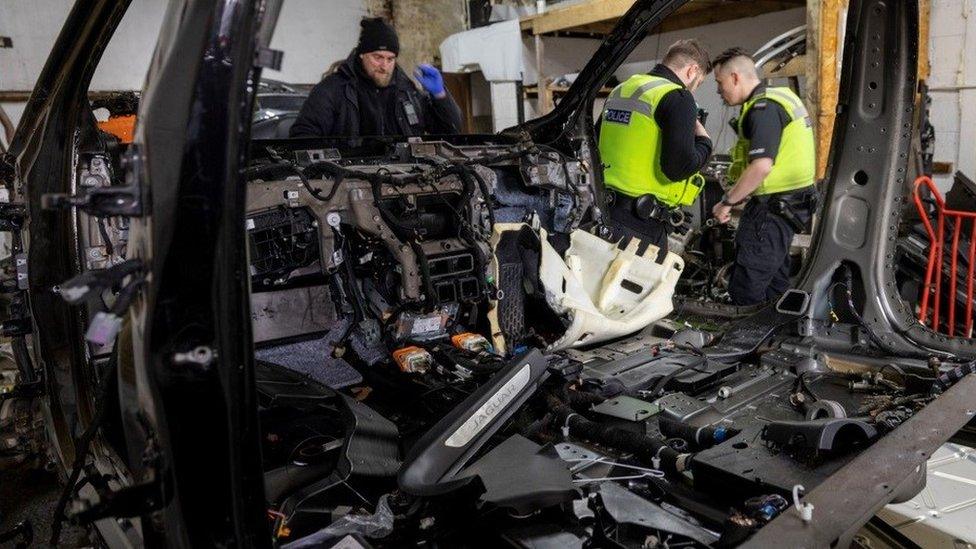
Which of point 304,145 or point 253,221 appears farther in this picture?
point 304,145

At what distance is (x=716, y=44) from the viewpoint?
6148mm

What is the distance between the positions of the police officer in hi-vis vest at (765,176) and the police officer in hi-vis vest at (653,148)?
0.45 m

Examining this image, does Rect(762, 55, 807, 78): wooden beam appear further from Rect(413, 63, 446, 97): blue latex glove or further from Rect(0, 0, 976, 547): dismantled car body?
Rect(413, 63, 446, 97): blue latex glove

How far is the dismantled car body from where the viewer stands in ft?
3.33

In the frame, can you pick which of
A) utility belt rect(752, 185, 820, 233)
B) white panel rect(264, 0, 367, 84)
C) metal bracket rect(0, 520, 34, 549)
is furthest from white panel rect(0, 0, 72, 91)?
utility belt rect(752, 185, 820, 233)

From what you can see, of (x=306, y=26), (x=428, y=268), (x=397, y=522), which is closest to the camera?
(x=397, y=522)

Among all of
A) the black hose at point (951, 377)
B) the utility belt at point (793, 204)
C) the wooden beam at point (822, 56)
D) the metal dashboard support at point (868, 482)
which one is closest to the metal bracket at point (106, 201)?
the metal dashboard support at point (868, 482)

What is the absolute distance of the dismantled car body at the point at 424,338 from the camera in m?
1.02

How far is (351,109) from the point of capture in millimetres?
4211

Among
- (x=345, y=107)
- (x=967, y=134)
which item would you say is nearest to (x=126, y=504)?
(x=345, y=107)

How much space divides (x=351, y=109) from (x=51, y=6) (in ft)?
16.4

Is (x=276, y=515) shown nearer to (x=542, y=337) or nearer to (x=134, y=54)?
(x=542, y=337)

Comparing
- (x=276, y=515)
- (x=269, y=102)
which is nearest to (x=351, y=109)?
(x=269, y=102)

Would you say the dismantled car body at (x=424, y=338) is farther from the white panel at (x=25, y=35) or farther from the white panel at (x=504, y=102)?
the white panel at (x=25, y=35)
